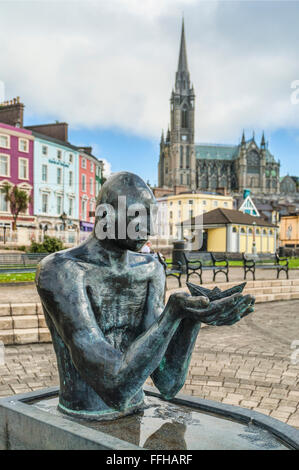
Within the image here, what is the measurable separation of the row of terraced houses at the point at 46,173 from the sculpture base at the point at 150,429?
33.8 meters

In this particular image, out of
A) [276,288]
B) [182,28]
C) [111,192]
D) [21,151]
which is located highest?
[182,28]

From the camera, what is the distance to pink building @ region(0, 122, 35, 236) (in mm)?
42125

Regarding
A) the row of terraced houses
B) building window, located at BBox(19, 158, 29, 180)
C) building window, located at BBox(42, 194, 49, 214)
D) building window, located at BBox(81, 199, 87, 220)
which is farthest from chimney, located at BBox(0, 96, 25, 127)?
building window, located at BBox(81, 199, 87, 220)

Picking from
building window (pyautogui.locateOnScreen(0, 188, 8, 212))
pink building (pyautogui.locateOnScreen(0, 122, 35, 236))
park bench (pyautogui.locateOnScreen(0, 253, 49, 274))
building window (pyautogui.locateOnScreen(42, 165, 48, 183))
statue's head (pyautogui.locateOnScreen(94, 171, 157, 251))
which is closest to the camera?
statue's head (pyautogui.locateOnScreen(94, 171, 157, 251))

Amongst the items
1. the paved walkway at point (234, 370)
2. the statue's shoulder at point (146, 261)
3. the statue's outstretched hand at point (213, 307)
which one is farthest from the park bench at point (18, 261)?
the statue's outstretched hand at point (213, 307)

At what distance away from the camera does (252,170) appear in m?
156

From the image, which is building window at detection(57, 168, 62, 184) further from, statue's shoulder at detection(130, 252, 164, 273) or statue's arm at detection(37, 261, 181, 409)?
statue's arm at detection(37, 261, 181, 409)

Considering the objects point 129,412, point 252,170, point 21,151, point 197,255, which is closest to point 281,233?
point 21,151

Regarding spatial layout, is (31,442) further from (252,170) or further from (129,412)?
(252,170)

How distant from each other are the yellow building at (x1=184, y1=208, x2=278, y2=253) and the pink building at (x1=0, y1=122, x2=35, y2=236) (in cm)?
1670

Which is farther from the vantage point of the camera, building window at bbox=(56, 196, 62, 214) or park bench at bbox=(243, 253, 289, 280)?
building window at bbox=(56, 196, 62, 214)

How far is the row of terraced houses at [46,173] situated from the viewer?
4266 centimetres

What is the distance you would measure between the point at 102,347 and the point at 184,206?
73855mm
